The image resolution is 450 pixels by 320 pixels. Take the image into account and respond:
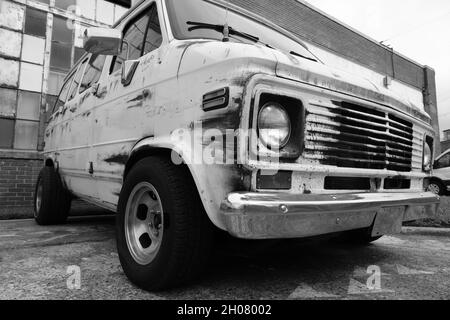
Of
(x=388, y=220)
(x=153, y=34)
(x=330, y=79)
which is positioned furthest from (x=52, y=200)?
(x=388, y=220)

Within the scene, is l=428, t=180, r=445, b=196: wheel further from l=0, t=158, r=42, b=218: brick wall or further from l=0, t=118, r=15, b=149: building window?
l=0, t=118, r=15, b=149: building window

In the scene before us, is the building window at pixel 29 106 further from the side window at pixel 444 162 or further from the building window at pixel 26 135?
the side window at pixel 444 162

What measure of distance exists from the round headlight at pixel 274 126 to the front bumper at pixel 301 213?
28 cm

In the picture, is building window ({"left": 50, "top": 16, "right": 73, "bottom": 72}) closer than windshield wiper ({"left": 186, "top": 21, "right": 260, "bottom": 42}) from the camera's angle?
No

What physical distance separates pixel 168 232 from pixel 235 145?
58 cm

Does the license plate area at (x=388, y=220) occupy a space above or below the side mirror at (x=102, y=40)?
below

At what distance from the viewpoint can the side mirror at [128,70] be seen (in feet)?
8.50

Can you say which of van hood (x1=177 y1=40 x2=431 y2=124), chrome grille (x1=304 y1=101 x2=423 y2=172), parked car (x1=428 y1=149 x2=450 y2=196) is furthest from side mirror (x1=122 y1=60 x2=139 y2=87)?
parked car (x1=428 y1=149 x2=450 y2=196)

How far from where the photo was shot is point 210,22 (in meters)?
2.50

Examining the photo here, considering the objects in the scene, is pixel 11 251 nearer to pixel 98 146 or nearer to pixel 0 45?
pixel 98 146

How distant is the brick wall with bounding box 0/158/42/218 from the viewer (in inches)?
253

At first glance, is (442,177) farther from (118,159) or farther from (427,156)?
(118,159)

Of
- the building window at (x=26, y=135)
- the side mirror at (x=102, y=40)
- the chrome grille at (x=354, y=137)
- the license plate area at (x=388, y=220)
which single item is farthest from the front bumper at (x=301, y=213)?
the building window at (x=26, y=135)
